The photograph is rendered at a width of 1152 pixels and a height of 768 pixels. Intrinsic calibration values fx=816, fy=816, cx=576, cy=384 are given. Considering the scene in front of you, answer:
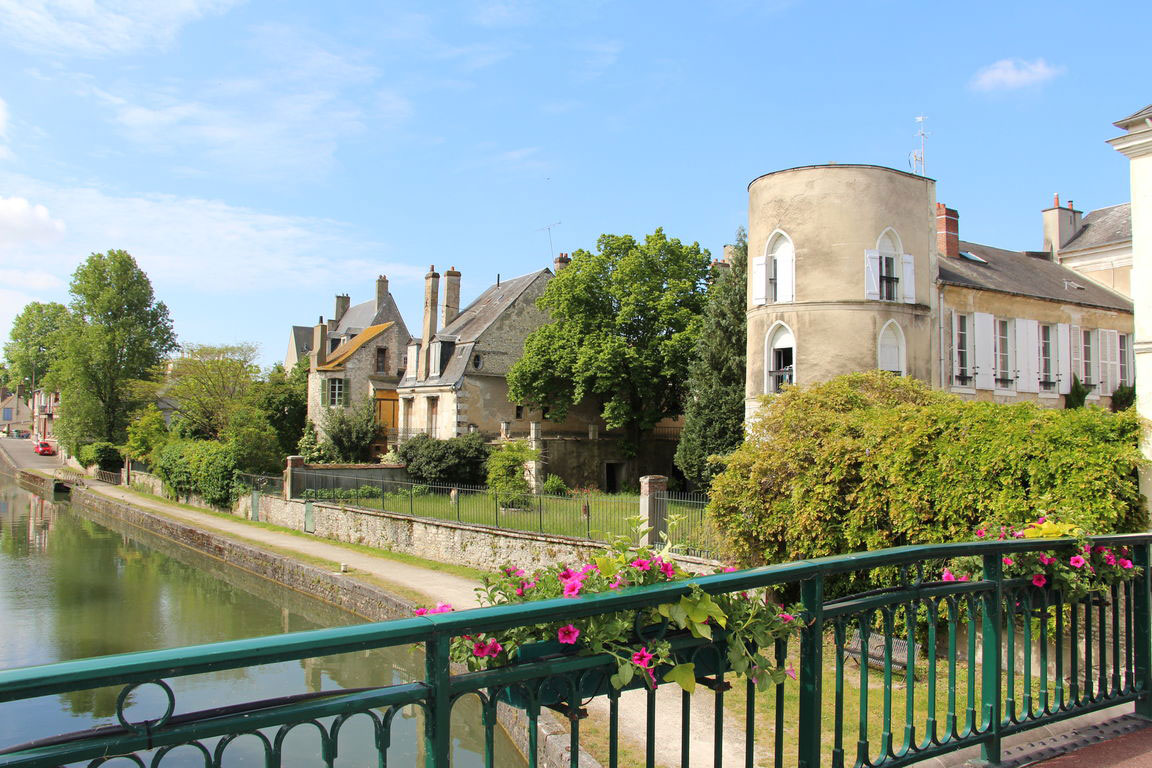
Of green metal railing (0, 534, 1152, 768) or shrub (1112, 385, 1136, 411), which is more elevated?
shrub (1112, 385, 1136, 411)

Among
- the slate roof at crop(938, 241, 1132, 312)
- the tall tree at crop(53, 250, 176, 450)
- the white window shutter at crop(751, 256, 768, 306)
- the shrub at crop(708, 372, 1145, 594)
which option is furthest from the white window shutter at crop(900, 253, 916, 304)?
the tall tree at crop(53, 250, 176, 450)

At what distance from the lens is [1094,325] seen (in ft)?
74.1

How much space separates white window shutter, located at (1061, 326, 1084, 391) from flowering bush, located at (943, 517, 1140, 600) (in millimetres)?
20044

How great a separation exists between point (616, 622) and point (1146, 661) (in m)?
3.97

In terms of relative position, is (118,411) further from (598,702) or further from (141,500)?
(598,702)

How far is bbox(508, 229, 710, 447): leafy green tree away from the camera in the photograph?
29.3 meters

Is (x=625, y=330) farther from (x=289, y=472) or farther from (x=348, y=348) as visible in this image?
(x=348, y=348)

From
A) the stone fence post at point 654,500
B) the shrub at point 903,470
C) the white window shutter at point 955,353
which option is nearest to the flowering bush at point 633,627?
the shrub at point 903,470

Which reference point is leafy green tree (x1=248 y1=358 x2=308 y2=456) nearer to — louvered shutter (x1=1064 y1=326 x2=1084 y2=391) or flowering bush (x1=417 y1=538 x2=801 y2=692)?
louvered shutter (x1=1064 y1=326 x2=1084 y2=391)

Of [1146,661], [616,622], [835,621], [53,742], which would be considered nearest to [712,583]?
[616,622]

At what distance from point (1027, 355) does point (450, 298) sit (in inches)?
979

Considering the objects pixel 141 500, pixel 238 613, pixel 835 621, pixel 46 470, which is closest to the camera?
pixel 835 621

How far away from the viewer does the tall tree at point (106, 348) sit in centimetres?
5028

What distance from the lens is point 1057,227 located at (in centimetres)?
2758
